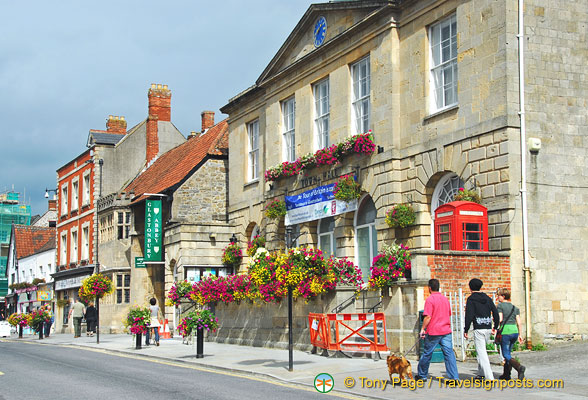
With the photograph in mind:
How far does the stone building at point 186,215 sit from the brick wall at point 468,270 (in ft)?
47.0

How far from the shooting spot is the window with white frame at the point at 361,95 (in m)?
22.8

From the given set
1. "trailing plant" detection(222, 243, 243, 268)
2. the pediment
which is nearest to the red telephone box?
the pediment

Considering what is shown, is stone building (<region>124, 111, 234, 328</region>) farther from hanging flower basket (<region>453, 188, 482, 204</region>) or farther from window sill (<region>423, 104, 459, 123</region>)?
hanging flower basket (<region>453, 188, 482, 204</region>)

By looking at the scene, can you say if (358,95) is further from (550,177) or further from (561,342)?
(561,342)

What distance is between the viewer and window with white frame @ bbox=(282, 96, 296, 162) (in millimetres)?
26734

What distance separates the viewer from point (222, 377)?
14.7 metres

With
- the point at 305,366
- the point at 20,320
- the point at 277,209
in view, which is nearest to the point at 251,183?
the point at 277,209

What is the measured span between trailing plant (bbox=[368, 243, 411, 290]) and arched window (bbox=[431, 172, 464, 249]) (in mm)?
2050

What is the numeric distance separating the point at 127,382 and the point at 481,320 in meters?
6.31

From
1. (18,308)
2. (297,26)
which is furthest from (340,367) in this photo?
(18,308)

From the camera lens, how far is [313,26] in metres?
25.1

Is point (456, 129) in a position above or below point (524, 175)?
above

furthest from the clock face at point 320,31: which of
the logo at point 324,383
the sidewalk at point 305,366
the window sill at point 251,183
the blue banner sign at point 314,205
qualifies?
the logo at point 324,383

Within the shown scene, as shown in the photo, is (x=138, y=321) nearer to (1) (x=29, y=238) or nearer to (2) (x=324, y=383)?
(2) (x=324, y=383)
